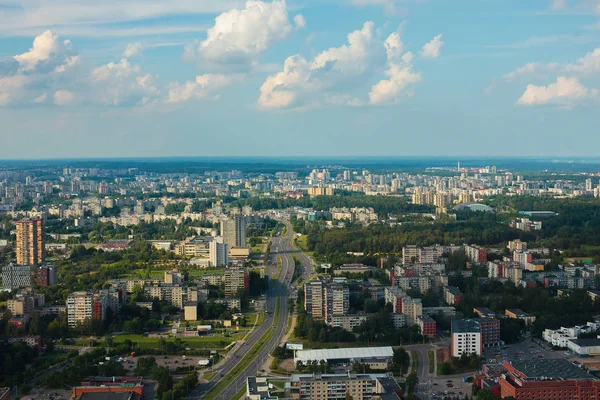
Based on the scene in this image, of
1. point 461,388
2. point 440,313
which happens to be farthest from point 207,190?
point 461,388

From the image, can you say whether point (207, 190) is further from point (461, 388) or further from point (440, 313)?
point (461, 388)

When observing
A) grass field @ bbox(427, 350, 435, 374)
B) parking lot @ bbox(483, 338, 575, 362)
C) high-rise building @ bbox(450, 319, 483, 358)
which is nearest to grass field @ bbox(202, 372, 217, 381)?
grass field @ bbox(427, 350, 435, 374)

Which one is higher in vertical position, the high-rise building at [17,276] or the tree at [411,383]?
the high-rise building at [17,276]

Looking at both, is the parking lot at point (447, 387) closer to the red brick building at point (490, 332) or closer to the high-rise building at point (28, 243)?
the red brick building at point (490, 332)

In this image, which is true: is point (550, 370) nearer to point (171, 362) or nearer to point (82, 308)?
point (171, 362)

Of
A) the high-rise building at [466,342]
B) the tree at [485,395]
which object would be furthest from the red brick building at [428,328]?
the tree at [485,395]

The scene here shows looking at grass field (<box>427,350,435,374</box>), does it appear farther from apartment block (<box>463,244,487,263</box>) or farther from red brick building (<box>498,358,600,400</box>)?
apartment block (<box>463,244,487,263</box>)

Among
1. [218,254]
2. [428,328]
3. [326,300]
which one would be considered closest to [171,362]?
[326,300]
